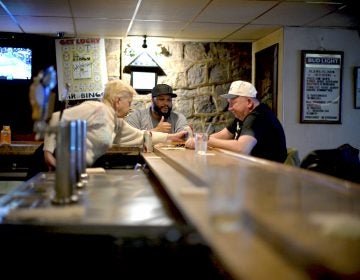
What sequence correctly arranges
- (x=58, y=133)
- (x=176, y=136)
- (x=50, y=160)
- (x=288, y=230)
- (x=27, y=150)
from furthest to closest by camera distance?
(x=27, y=150), (x=176, y=136), (x=50, y=160), (x=58, y=133), (x=288, y=230)

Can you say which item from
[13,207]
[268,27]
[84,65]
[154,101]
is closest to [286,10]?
[268,27]

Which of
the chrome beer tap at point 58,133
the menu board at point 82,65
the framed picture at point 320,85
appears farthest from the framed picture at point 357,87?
the chrome beer tap at point 58,133

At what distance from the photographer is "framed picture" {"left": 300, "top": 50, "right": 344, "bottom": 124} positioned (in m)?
5.31

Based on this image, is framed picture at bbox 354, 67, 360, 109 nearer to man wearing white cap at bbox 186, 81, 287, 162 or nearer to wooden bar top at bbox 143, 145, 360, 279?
man wearing white cap at bbox 186, 81, 287, 162

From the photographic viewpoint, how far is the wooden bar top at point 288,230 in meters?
0.81

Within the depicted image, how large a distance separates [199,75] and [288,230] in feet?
16.9

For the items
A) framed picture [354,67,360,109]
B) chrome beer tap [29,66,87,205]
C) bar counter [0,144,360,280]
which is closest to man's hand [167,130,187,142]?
bar counter [0,144,360,280]

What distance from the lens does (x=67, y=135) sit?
175 cm

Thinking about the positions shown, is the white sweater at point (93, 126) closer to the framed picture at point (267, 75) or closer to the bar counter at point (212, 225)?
the bar counter at point (212, 225)

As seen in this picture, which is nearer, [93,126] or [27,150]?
[93,126]

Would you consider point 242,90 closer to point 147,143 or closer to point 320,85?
point 147,143

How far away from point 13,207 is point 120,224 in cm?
45

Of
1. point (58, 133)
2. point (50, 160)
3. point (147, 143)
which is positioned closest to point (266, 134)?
point (147, 143)

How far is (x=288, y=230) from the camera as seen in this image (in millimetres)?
935
